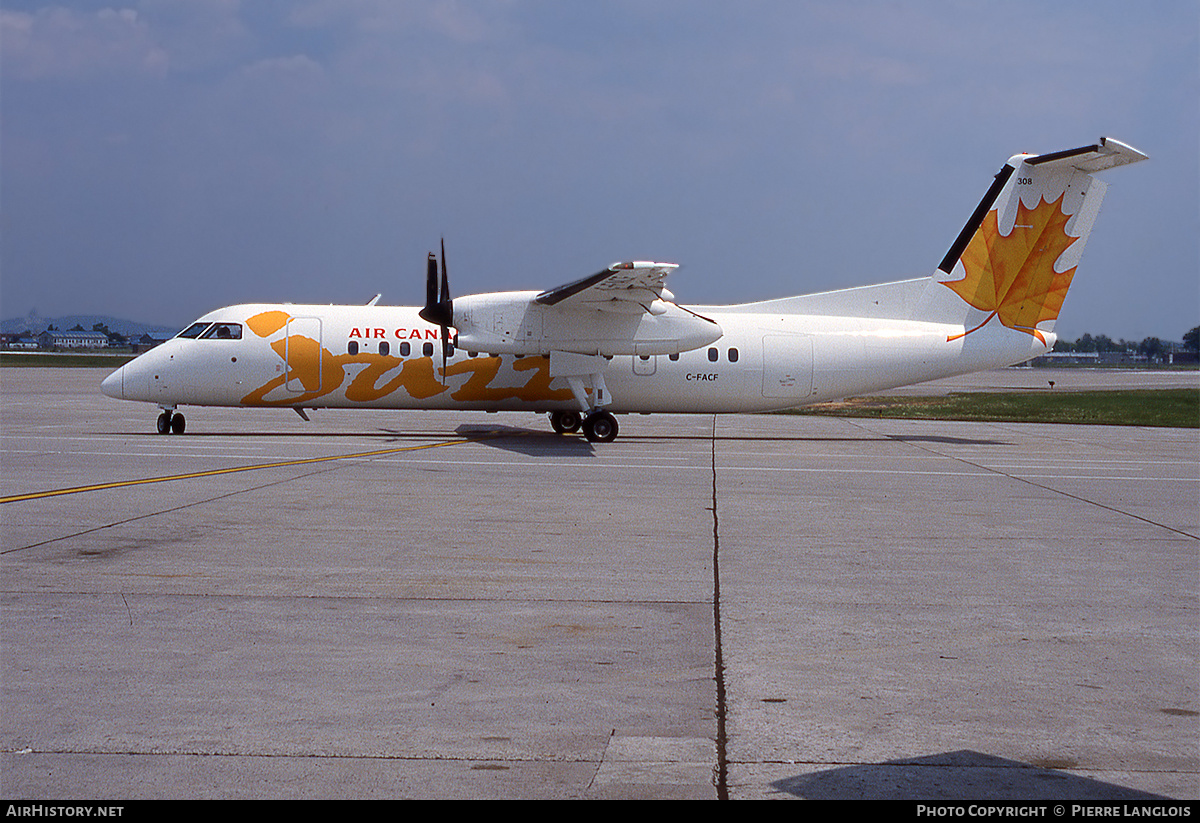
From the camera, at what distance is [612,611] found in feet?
22.3

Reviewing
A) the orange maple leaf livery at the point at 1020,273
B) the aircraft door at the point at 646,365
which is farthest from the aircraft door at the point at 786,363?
the orange maple leaf livery at the point at 1020,273

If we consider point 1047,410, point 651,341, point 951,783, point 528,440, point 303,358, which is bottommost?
point 951,783

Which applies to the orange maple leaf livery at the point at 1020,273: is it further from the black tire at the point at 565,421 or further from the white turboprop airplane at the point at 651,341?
the black tire at the point at 565,421

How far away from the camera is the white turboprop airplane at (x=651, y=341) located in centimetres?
2038

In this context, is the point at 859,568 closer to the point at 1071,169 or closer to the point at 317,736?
the point at 317,736

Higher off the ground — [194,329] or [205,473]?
[194,329]

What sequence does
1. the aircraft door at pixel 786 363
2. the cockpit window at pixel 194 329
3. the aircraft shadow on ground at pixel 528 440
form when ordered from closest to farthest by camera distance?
the aircraft shadow on ground at pixel 528 440, the cockpit window at pixel 194 329, the aircraft door at pixel 786 363

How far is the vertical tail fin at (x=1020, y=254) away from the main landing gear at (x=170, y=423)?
16990mm

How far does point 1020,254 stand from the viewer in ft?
73.6

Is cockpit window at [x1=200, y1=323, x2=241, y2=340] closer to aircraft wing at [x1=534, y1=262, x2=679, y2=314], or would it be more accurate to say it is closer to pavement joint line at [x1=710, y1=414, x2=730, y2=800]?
aircraft wing at [x1=534, y1=262, x2=679, y2=314]

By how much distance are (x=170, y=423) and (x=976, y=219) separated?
62.1ft

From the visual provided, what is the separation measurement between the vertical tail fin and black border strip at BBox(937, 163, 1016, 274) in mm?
23

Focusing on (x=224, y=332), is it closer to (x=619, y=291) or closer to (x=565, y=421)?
(x=565, y=421)

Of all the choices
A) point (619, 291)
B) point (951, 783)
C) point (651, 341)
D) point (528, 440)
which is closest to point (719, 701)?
point (951, 783)
